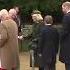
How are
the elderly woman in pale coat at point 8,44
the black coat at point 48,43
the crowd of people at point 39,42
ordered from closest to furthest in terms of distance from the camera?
the elderly woman in pale coat at point 8,44 → the crowd of people at point 39,42 → the black coat at point 48,43

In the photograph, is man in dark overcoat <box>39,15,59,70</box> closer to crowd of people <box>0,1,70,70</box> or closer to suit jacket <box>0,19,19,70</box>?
crowd of people <box>0,1,70,70</box>

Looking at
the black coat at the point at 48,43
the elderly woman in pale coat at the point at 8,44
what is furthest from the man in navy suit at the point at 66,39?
the elderly woman in pale coat at the point at 8,44

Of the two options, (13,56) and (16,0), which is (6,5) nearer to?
(16,0)

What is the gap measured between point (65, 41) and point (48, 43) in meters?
0.70

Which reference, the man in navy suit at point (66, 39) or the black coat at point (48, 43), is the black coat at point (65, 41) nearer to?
the man in navy suit at point (66, 39)

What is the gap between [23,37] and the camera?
10250 millimetres

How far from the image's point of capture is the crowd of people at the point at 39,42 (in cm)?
825

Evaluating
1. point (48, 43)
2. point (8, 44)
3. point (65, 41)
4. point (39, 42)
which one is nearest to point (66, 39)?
point (65, 41)

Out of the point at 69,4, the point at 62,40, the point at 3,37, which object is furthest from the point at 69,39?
the point at 3,37

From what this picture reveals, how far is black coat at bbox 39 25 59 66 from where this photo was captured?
927 centimetres

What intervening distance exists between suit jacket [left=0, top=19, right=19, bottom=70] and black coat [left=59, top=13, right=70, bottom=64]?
1.02 metres

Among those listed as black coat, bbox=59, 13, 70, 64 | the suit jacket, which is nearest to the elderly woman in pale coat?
the suit jacket

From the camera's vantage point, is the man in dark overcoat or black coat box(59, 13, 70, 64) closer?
black coat box(59, 13, 70, 64)

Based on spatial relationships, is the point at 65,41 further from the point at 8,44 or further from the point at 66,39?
the point at 8,44
